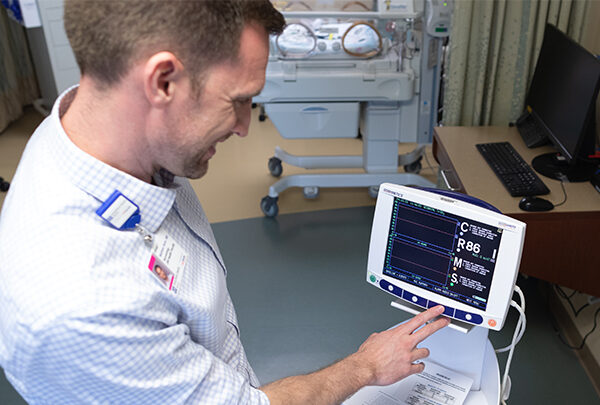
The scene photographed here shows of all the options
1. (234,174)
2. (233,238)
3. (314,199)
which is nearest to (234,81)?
(233,238)

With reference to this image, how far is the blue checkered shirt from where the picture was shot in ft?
2.43

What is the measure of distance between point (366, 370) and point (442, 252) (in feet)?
0.94

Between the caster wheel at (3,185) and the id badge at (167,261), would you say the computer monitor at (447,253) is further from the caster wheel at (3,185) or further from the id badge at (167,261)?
the caster wheel at (3,185)

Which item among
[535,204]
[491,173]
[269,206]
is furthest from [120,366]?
[269,206]

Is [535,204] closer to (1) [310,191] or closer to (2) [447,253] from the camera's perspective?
(2) [447,253]

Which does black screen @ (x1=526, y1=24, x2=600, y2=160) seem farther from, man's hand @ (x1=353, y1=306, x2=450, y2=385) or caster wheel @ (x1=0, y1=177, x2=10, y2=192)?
caster wheel @ (x1=0, y1=177, x2=10, y2=192)

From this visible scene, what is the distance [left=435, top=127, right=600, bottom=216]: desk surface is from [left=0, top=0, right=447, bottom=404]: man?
146 cm

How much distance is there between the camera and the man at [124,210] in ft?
2.46

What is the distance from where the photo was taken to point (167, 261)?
3.03 feet

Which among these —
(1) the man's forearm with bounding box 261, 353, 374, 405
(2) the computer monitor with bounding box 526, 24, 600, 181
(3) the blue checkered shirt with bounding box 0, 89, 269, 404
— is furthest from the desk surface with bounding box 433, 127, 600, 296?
(3) the blue checkered shirt with bounding box 0, 89, 269, 404

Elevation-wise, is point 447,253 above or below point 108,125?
below

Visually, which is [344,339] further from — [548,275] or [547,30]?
[547,30]

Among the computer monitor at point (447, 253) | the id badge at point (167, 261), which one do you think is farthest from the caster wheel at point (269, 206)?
the id badge at point (167, 261)

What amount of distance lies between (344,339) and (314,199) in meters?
1.36
